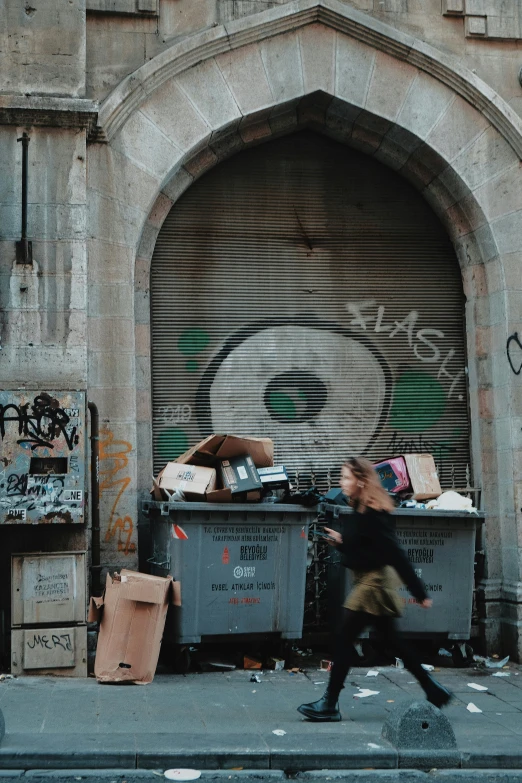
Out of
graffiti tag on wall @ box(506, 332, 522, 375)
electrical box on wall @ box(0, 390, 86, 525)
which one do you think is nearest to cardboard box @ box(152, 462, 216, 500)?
electrical box on wall @ box(0, 390, 86, 525)

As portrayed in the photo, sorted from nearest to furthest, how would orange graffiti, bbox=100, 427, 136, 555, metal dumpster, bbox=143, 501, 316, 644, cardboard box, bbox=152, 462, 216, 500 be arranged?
metal dumpster, bbox=143, 501, 316, 644
cardboard box, bbox=152, 462, 216, 500
orange graffiti, bbox=100, 427, 136, 555

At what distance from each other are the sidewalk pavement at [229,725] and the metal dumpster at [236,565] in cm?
48

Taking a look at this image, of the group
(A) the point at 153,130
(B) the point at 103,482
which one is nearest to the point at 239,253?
(A) the point at 153,130

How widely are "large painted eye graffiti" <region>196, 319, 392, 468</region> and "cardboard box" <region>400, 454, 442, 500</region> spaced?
0.82 meters

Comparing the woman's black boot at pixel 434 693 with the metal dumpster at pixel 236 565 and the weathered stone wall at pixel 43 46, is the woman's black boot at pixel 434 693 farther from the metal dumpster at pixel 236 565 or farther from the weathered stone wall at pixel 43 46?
the weathered stone wall at pixel 43 46

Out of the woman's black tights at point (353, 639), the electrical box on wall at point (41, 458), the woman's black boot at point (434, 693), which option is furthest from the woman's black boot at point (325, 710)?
the electrical box on wall at point (41, 458)

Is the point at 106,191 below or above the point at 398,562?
above

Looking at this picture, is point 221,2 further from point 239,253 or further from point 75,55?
point 239,253

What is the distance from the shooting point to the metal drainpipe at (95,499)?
882cm

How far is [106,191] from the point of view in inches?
365

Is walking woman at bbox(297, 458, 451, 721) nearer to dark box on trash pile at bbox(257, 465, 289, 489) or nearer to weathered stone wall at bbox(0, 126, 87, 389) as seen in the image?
dark box on trash pile at bbox(257, 465, 289, 489)

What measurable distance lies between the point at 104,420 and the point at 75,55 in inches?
136

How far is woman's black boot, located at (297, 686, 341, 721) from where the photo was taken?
6.52 m

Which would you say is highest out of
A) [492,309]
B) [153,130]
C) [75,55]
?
[75,55]
